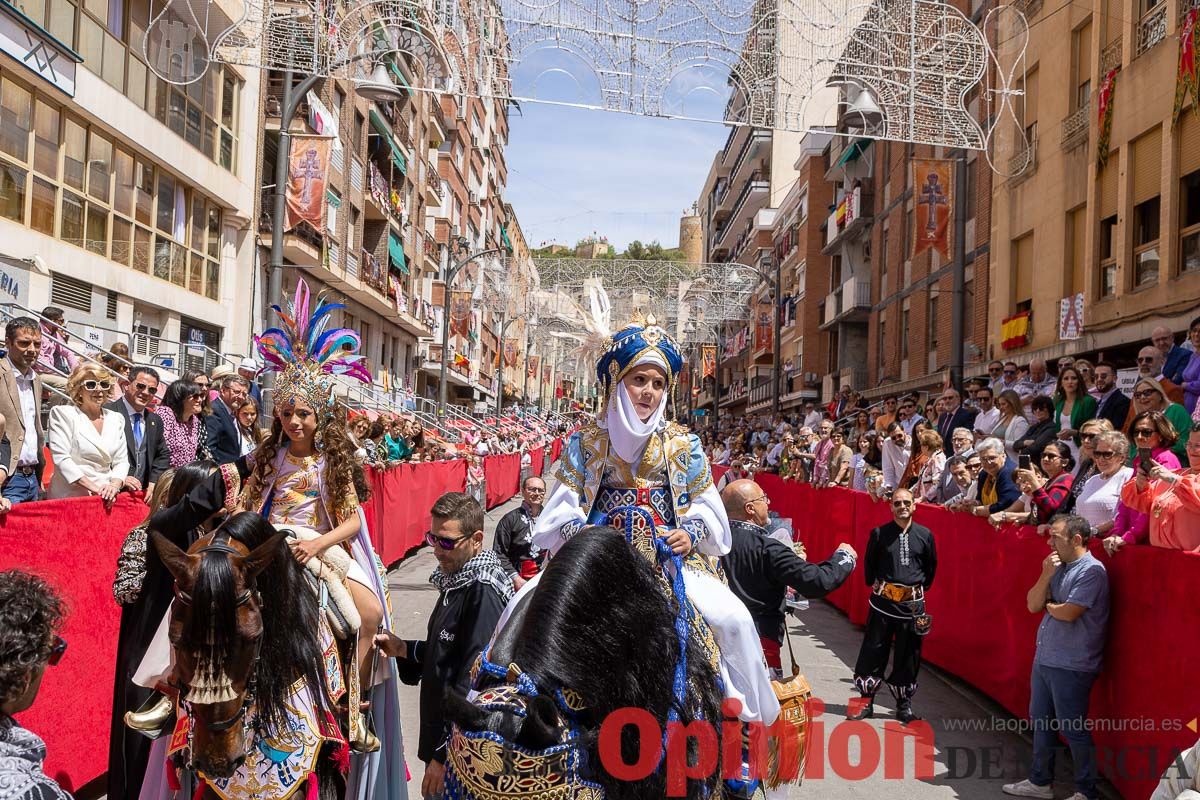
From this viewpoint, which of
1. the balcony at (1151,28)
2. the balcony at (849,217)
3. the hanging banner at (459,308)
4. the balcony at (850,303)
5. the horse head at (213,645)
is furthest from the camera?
the hanging banner at (459,308)

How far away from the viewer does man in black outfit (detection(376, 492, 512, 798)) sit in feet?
13.5

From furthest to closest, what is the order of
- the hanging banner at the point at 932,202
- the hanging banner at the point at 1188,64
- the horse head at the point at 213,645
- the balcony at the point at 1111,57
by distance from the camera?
the hanging banner at the point at 932,202
the balcony at the point at 1111,57
the hanging banner at the point at 1188,64
the horse head at the point at 213,645

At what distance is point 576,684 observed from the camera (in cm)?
238

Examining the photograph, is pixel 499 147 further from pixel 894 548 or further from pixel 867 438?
pixel 894 548

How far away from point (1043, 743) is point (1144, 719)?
26.9 inches

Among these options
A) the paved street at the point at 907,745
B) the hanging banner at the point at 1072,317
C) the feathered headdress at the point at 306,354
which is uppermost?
the hanging banner at the point at 1072,317

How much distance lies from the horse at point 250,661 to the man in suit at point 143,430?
4.99 meters

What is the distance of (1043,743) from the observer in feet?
21.5

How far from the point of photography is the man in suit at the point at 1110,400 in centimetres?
1045

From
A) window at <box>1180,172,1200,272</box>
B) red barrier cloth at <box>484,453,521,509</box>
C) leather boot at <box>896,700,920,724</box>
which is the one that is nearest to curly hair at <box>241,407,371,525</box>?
leather boot at <box>896,700,920,724</box>

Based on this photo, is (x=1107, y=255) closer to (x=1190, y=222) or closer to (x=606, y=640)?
(x=1190, y=222)

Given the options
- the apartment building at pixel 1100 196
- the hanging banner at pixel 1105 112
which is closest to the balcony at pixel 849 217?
the apartment building at pixel 1100 196

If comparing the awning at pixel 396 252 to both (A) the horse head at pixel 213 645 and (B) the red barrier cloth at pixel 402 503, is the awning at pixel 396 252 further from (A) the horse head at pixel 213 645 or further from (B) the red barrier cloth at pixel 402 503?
(A) the horse head at pixel 213 645

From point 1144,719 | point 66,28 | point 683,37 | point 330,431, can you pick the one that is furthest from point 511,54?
point 1144,719
